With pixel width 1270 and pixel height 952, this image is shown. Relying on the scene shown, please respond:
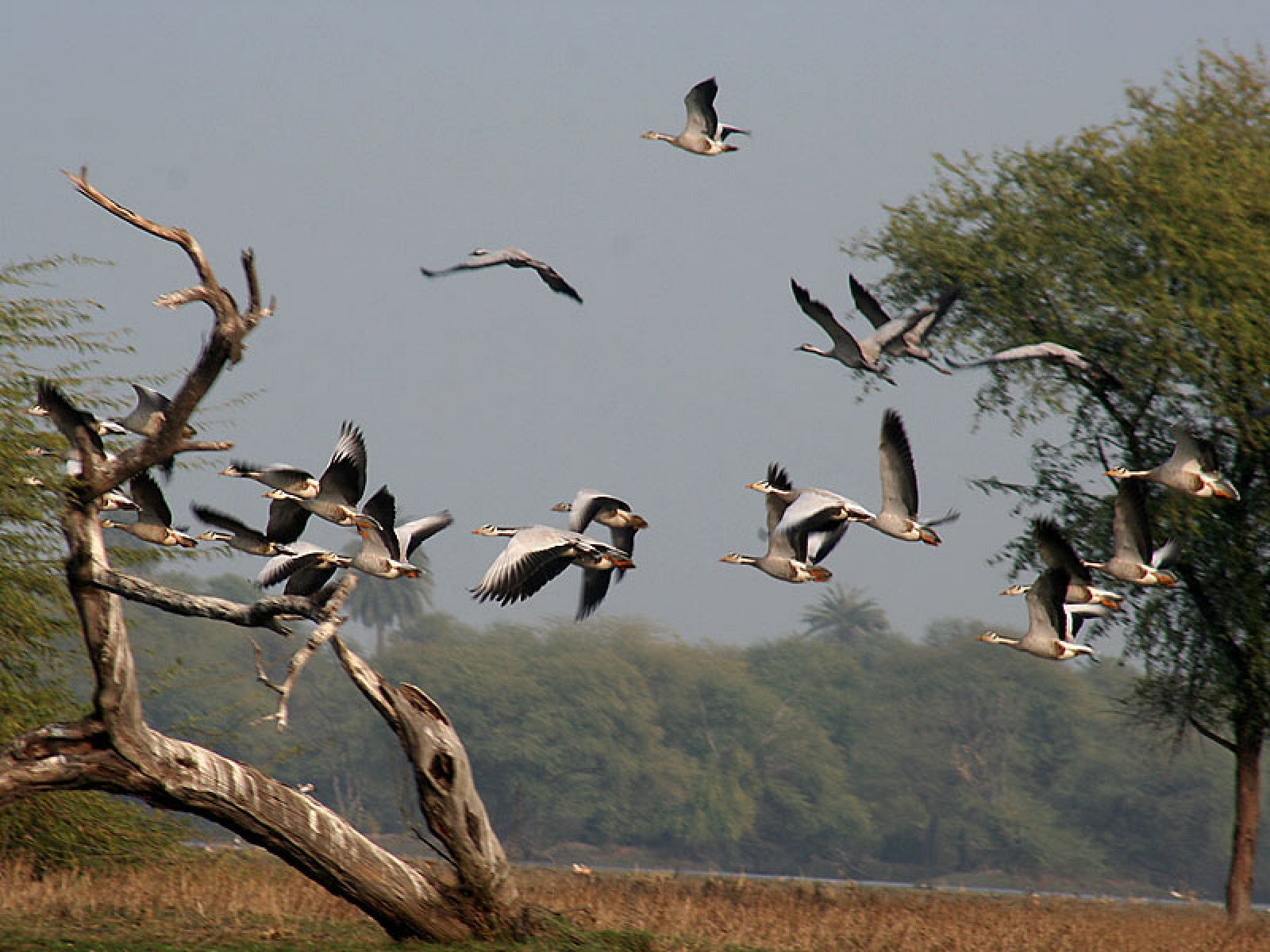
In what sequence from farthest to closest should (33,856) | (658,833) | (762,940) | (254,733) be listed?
(658,833)
(254,733)
(33,856)
(762,940)

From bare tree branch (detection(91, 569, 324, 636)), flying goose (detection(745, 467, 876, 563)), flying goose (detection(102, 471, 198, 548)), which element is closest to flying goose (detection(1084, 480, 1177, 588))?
flying goose (detection(745, 467, 876, 563))

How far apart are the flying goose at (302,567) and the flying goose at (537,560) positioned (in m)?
1.54

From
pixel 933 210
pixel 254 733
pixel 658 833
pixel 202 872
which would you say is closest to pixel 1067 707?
pixel 658 833

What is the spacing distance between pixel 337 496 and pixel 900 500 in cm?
623

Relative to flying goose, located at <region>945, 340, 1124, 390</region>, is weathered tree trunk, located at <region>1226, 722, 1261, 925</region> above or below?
below

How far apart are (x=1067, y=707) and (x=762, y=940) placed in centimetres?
7210

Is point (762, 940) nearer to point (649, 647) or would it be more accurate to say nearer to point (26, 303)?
point (26, 303)

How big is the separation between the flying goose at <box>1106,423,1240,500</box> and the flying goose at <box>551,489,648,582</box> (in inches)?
232

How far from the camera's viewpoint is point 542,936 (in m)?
13.5

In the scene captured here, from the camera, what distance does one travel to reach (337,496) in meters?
14.4

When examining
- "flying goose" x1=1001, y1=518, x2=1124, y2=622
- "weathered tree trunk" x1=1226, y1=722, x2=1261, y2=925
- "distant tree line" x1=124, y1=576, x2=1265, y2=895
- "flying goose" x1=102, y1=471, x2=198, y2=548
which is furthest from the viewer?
"distant tree line" x1=124, y1=576, x2=1265, y2=895

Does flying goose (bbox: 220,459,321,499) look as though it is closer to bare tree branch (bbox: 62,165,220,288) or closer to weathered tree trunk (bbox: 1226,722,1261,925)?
bare tree branch (bbox: 62,165,220,288)

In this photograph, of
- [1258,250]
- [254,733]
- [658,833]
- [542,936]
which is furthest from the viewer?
[658,833]

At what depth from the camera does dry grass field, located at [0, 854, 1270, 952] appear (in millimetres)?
13945
